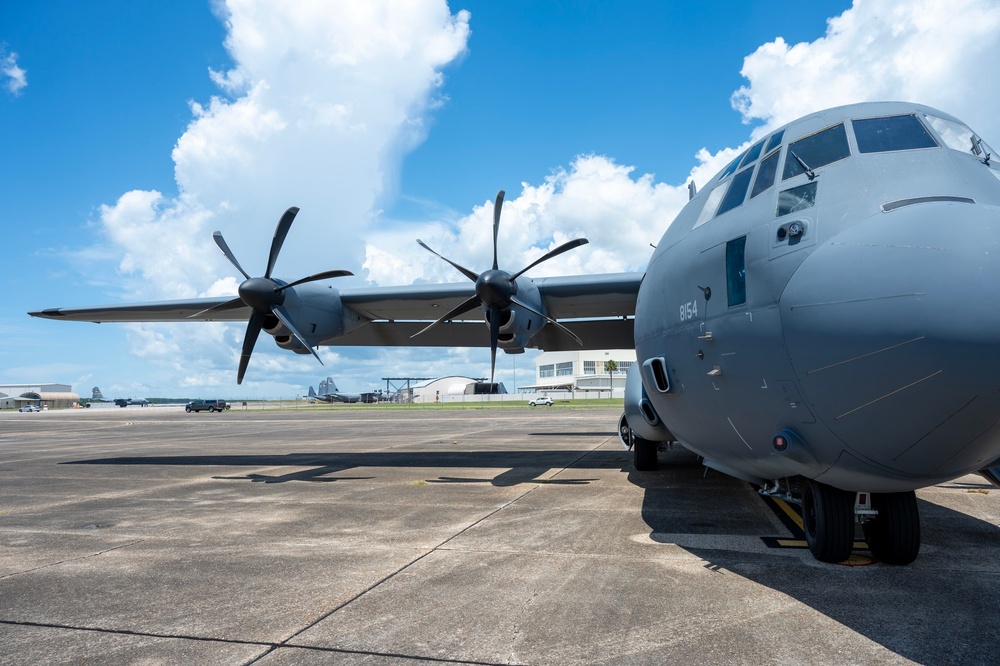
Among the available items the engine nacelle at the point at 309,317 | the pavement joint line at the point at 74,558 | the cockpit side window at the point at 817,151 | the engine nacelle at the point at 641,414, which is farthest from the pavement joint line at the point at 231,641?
the engine nacelle at the point at 309,317

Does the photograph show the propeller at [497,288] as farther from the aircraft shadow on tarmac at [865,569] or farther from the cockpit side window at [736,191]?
the cockpit side window at [736,191]

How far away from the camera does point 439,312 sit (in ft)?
51.7

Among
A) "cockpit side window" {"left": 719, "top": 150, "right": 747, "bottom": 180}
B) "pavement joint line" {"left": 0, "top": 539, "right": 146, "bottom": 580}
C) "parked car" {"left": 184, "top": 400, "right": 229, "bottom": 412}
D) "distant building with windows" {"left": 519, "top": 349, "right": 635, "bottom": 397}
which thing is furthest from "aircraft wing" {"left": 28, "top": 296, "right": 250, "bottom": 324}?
"distant building with windows" {"left": 519, "top": 349, "right": 635, "bottom": 397}

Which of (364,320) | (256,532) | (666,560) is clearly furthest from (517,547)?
(364,320)

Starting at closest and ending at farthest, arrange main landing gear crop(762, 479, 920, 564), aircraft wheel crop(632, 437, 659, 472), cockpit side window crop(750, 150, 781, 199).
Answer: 1. main landing gear crop(762, 479, 920, 564)
2. cockpit side window crop(750, 150, 781, 199)
3. aircraft wheel crop(632, 437, 659, 472)

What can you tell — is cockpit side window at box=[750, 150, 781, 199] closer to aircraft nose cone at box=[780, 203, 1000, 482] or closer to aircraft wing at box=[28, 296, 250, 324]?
aircraft nose cone at box=[780, 203, 1000, 482]

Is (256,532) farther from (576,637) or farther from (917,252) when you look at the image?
(917,252)

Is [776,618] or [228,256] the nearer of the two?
[776,618]

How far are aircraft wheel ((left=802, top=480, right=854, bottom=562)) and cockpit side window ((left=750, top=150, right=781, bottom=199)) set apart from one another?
2430 millimetres

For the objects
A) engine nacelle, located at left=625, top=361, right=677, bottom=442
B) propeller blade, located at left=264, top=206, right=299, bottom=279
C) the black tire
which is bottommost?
the black tire

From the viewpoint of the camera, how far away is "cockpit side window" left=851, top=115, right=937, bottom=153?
15.6 feet

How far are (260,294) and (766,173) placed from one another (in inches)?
414

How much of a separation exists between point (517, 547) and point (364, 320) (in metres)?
10.9

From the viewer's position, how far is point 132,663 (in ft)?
11.6
